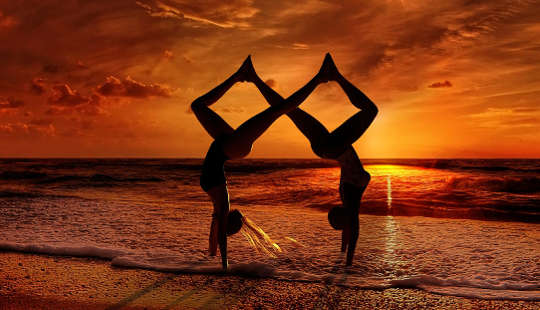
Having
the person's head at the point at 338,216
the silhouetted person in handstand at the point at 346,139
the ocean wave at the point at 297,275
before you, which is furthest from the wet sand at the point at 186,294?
the silhouetted person in handstand at the point at 346,139

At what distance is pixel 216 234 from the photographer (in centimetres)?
481

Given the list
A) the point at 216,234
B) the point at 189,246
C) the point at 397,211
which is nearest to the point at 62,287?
the point at 216,234

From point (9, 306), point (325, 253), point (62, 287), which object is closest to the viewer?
→ point (9, 306)

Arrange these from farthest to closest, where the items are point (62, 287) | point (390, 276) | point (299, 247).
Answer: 1. point (299, 247)
2. point (390, 276)
3. point (62, 287)

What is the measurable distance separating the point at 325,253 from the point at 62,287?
3358 millimetres

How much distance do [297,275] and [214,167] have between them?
1575 mm

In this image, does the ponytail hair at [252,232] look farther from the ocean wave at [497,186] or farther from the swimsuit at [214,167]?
the ocean wave at [497,186]

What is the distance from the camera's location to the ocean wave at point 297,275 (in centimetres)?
395

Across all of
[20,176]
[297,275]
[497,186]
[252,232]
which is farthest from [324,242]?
[20,176]

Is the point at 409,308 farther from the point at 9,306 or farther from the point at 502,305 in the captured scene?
the point at 9,306

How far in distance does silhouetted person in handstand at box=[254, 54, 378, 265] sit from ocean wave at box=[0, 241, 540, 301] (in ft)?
2.24

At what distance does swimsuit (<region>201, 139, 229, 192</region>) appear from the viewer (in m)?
4.27

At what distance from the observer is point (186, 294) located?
146 inches

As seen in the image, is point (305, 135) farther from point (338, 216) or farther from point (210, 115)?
point (210, 115)
